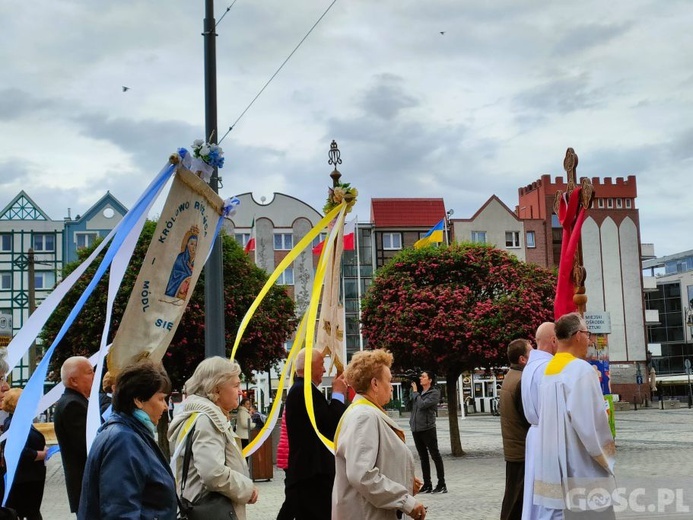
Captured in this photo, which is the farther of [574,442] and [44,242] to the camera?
[44,242]

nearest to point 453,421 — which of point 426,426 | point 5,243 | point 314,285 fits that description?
point 426,426

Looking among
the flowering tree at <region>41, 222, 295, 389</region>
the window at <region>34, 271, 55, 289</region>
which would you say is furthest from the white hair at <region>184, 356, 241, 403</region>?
the window at <region>34, 271, 55, 289</region>

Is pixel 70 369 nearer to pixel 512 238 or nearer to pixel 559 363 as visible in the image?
pixel 559 363

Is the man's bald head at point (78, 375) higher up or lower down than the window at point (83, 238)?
lower down

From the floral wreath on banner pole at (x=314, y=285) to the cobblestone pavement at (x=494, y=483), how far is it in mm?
4289

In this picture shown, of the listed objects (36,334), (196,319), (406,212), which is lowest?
(36,334)

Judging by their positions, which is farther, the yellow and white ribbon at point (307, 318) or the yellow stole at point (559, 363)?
the yellow and white ribbon at point (307, 318)

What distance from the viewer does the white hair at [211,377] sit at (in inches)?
218

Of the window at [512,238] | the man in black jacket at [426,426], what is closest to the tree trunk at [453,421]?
the man in black jacket at [426,426]

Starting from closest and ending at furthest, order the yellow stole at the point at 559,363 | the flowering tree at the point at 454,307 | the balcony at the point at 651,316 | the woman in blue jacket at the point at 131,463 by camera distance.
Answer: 1. the woman in blue jacket at the point at 131,463
2. the yellow stole at the point at 559,363
3. the flowering tree at the point at 454,307
4. the balcony at the point at 651,316

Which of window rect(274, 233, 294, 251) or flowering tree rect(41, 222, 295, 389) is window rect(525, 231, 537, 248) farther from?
flowering tree rect(41, 222, 295, 389)

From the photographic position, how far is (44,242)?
63531mm

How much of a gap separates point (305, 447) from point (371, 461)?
256cm

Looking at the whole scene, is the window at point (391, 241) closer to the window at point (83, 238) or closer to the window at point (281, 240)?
the window at point (281, 240)
